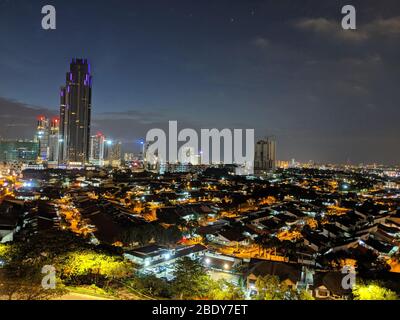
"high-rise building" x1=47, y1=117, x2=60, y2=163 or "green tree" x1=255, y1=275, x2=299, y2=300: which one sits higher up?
"high-rise building" x1=47, y1=117, x2=60, y2=163

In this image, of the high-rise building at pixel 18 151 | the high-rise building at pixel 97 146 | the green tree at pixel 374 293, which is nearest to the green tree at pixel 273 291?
the green tree at pixel 374 293

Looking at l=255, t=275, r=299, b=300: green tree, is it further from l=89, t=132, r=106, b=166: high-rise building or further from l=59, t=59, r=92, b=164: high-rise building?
l=89, t=132, r=106, b=166: high-rise building

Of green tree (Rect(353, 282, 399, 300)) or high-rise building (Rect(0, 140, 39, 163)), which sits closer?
green tree (Rect(353, 282, 399, 300))

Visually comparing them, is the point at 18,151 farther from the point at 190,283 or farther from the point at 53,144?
the point at 190,283

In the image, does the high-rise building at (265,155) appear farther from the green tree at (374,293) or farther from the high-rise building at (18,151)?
the green tree at (374,293)

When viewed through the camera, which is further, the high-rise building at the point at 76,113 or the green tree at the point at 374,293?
the high-rise building at the point at 76,113

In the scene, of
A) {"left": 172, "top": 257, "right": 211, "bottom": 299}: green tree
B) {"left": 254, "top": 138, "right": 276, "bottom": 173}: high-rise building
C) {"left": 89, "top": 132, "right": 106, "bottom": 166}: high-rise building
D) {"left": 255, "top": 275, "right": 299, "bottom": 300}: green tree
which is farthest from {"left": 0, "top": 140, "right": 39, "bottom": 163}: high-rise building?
{"left": 255, "top": 275, "right": 299, "bottom": 300}: green tree
